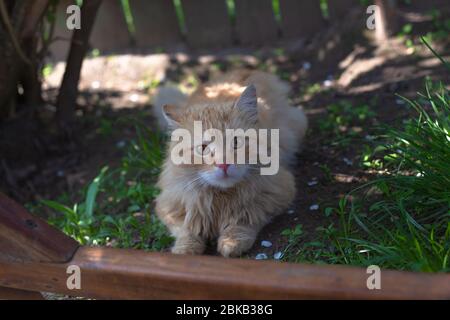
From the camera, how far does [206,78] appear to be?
6.27 m

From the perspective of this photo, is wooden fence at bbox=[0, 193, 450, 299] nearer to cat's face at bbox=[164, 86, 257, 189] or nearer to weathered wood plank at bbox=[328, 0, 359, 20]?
cat's face at bbox=[164, 86, 257, 189]

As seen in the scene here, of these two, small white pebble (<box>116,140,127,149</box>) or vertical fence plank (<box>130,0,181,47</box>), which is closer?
small white pebble (<box>116,140,127,149</box>)

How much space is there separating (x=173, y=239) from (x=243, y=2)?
367 cm

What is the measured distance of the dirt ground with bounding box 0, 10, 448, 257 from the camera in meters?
3.94

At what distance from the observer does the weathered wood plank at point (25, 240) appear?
2514mm

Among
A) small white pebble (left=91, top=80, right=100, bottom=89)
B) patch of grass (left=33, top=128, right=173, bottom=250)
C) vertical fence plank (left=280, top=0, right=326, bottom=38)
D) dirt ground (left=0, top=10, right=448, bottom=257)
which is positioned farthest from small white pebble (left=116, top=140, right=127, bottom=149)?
vertical fence plank (left=280, top=0, right=326, bottom=38)

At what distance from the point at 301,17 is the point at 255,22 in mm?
486

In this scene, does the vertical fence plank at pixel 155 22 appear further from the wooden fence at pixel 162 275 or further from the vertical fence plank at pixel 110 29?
the wooden fence at pixel 162 275

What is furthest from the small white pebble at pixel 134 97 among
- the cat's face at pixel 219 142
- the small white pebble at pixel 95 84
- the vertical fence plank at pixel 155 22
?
the cat's face at pixel 219 142

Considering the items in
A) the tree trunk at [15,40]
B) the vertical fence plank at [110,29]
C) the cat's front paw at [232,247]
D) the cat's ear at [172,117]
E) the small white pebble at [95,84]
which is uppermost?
the vertical fence plank at [110,29]

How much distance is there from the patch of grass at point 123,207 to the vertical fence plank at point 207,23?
2127 mm

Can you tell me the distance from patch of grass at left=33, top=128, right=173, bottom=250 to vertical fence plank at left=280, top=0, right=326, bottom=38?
2.35m

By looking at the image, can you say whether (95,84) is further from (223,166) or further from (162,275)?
(162,275)
